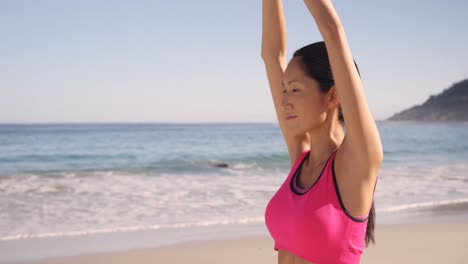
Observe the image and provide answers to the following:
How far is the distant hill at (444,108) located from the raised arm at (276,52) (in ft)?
284


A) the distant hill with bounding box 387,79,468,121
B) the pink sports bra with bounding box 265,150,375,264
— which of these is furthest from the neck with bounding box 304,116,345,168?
the distant hill with bounding box 387,79,468,121

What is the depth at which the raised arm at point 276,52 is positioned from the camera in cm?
224

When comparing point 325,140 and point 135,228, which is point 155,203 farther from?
point 325,140

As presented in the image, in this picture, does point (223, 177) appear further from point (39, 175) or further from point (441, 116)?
point (441, 116)

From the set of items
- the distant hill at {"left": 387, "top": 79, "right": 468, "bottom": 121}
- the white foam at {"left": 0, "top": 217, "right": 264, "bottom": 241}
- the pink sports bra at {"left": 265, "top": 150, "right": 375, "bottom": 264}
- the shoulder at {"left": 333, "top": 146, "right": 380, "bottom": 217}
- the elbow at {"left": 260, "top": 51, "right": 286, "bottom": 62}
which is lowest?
the distant hill at {"left": 387, "top": 79, "right": 468, "bottom": 121}

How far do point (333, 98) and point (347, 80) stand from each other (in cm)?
27

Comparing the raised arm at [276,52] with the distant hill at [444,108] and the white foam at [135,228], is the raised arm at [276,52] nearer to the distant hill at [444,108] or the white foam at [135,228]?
the white foam at [135,228]

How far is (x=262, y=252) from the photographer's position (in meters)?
5.90

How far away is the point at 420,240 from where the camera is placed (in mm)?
6281

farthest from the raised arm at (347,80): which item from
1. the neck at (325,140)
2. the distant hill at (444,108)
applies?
the distant hill at (444,108)

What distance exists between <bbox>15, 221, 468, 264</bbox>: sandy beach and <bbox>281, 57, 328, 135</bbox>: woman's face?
3.94 m

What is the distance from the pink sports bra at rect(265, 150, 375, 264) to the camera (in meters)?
1.72

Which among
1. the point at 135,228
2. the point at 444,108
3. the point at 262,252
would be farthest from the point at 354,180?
the point at 444,108

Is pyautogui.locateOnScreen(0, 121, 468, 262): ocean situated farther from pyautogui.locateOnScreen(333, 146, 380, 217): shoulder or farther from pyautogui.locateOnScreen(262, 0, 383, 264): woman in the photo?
pyautogui.locateOnScreen(333, 146, 380, 217): shoulder
